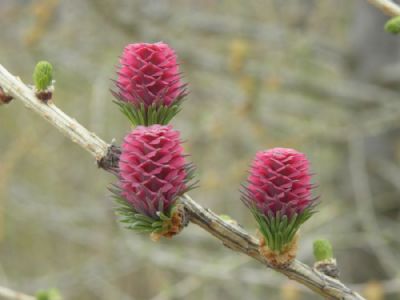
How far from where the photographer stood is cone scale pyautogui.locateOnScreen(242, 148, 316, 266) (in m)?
1.07

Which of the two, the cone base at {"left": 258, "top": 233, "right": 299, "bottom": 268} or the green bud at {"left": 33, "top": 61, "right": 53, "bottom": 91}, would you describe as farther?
the green bud at {"left": 33, "top": 61, "right": 53, "bottom": 91}

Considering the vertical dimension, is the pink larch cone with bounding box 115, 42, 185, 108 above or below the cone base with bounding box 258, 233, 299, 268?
above

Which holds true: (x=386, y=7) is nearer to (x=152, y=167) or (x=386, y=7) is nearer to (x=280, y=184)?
(x=280, y=184)

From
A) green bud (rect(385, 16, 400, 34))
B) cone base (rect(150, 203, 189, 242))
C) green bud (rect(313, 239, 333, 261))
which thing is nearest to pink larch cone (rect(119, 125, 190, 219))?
cone base (rect(150, 203, 189, 242))

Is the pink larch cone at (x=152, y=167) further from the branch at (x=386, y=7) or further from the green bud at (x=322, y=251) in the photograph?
the branch at (x=386, y=7)

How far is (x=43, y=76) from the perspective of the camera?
124 centimetres

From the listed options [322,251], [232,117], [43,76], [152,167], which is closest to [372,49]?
[232,117]

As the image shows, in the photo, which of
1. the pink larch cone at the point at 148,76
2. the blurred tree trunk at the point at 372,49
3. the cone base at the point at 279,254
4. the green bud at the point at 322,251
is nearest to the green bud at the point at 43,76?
the pink larch cone at the point at 148,76

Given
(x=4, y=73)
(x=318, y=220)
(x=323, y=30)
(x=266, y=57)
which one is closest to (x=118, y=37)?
(x=266, y=57)

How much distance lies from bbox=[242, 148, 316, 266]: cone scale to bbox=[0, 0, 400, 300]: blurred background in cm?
207

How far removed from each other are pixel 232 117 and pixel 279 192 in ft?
11.9

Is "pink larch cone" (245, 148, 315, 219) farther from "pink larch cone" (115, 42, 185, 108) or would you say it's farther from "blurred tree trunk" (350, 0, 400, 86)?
"blurred tree trunk" (350, 0, 400, 86)

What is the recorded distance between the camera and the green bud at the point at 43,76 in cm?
122

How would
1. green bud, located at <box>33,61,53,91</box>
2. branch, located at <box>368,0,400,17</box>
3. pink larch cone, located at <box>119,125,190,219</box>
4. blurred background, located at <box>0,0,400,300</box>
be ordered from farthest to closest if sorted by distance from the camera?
blurred background, located at <box>0,0,400,300</box> → branch, located at <box>368,0,400,17</box> → green bud, located at <box>33,61,53,91</box> → pink larch cone, located at <box>119,125,190,219</box>
